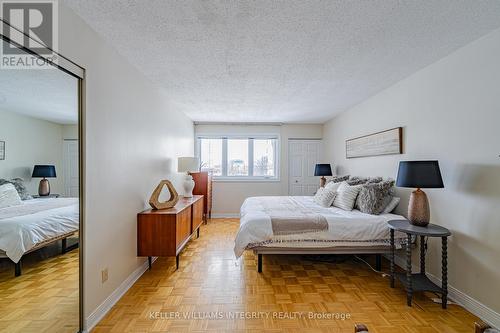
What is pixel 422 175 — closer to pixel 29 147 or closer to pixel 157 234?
pixel 157 234

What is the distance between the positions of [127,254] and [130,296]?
0.40 metres

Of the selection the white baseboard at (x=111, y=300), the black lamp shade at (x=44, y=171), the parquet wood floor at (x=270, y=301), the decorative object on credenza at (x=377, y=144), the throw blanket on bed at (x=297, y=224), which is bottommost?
the parquet wood floor at (x=270, y=301)

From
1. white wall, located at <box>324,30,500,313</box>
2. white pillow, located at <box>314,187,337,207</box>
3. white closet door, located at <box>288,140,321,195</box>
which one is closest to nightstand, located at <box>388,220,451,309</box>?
white wall, located at <box>324,30,500,313</box>

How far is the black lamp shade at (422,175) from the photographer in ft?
6.84

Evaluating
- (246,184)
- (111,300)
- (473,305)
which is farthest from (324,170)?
(111,300)

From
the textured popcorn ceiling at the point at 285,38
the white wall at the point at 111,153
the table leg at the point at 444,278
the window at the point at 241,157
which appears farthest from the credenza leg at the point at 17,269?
the window at the point at 241,157

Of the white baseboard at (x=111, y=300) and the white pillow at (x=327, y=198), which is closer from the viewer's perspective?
the white baseboard at (x=111, y=300)

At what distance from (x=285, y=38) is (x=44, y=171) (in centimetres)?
204

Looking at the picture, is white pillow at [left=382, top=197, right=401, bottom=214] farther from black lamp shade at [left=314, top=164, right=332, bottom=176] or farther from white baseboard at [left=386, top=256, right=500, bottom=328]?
black lamp shade at [left=314, top=164, right=332, bottom=176]

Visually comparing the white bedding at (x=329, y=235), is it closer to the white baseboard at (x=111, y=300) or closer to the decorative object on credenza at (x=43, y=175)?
the white baseboard at (x=111, y=300)

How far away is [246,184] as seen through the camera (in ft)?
19.0

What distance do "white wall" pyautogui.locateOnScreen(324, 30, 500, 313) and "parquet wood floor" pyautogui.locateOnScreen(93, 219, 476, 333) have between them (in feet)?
1.31

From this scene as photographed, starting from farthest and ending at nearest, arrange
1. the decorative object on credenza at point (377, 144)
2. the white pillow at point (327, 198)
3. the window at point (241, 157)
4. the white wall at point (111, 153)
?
the window at point (241, 157) < the white pillow at point (327, 198) < the decorative object on credenza at point (377, 144) < the white wall at point (111, 153)

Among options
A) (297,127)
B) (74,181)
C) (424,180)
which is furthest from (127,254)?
(297,127)
